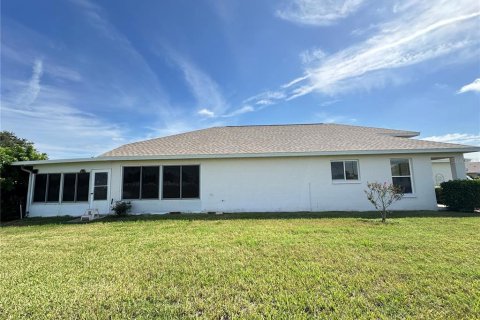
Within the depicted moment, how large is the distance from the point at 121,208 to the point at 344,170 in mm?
11166

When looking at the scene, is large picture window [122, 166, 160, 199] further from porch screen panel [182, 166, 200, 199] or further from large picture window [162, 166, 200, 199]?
porch screen panel [182, 166, 200, 199]

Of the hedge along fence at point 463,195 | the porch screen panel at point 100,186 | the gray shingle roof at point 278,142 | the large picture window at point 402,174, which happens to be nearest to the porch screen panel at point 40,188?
the porch screen panel at point 100,186

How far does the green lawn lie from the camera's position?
293 cm

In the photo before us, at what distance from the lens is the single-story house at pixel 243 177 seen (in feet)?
36.7

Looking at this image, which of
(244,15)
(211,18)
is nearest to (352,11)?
(244,15)

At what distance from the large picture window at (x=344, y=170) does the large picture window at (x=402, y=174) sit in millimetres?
1844

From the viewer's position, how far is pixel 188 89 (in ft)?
48.2

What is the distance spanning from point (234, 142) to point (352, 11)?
8167mm

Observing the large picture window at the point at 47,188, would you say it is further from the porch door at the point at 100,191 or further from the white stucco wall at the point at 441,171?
the white stucco wall at the point at 441,171

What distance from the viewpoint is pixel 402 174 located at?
11.4 m

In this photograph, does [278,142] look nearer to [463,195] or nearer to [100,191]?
[463,195]

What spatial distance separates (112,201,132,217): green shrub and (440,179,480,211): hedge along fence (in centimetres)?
1555

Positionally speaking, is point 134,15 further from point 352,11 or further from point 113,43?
point 352,11

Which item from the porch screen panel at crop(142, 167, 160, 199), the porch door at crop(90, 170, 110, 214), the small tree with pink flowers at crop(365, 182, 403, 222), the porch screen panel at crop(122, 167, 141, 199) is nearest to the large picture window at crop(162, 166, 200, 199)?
the porch screen panel at crop(142, 167, 160, 199)
